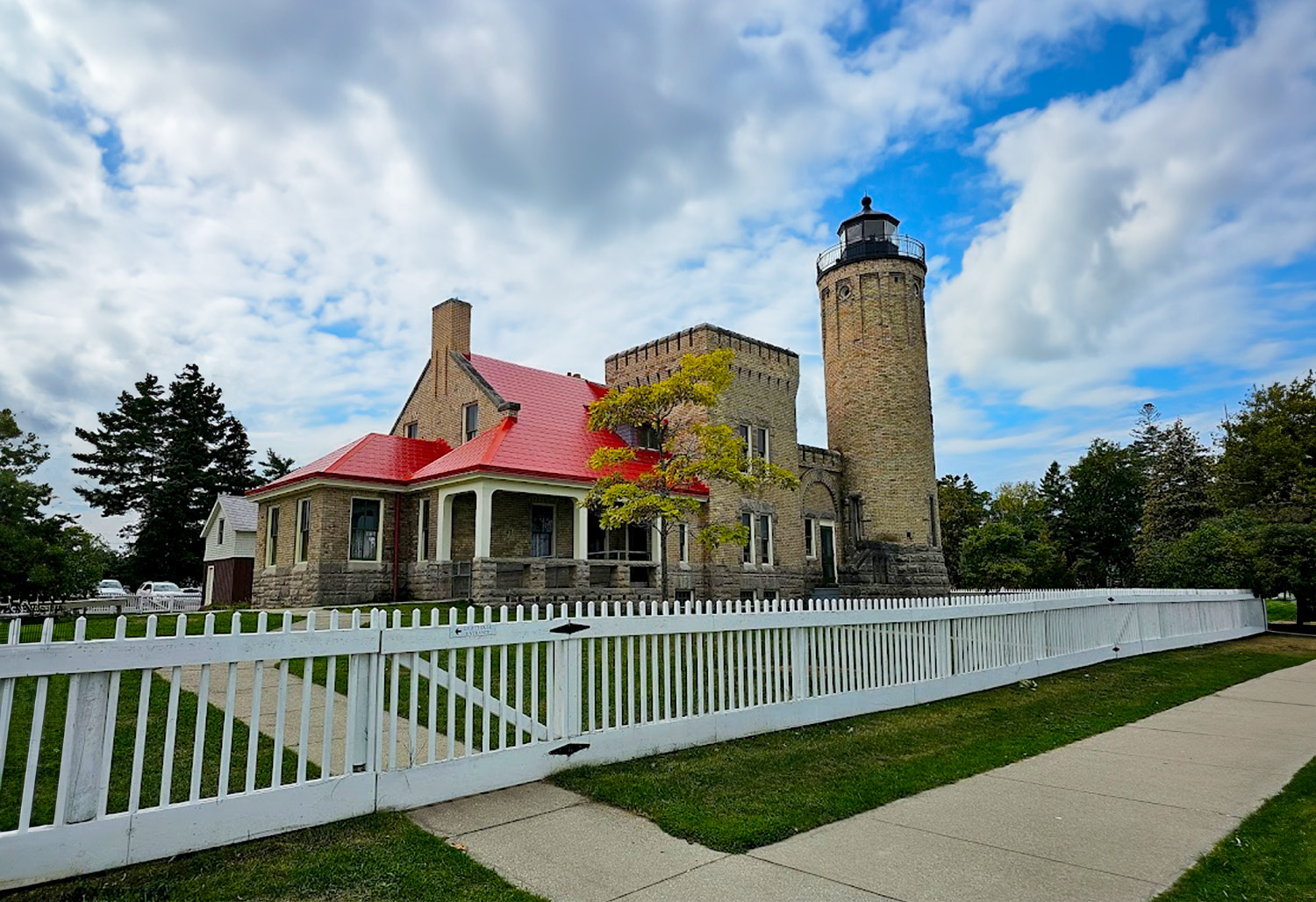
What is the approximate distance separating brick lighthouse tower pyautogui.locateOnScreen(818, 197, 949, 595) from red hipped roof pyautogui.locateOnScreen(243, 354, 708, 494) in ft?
26.3

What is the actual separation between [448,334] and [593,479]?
7.58 m

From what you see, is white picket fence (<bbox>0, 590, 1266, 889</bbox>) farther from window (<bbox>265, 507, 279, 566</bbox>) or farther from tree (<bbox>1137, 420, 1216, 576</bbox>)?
tree (<bbox>1137, 420, 1216, 576</bbox>)

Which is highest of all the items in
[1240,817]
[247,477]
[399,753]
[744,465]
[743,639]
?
[247,477]

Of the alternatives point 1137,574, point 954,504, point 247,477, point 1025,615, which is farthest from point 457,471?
point 1137,574

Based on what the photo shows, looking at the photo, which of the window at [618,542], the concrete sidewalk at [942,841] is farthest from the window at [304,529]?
the concrete sidewalk at [942,841]

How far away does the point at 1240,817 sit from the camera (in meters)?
5.12

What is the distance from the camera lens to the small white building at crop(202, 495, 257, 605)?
2853 centimetres

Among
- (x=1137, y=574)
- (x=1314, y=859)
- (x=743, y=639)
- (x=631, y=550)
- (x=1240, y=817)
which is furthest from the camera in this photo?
(x=1137, y=574)

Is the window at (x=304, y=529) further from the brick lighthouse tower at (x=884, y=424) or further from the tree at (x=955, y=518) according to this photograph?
the tree at (x=955, y=518)

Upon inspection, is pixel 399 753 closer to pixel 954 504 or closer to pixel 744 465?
pixel 744 465

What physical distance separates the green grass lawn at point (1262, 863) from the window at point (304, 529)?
2031 centimetres

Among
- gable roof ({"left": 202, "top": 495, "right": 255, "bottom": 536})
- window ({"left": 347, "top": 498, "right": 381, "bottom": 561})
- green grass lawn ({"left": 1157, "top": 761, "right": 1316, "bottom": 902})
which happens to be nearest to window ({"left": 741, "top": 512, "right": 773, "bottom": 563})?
window ({"left": 347, "top": 498, "right": 381, "bottom": 561})

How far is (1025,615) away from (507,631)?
29.9ft

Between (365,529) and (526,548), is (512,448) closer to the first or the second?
(526,548)
